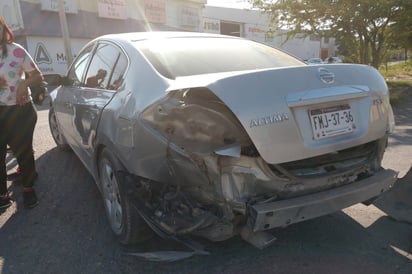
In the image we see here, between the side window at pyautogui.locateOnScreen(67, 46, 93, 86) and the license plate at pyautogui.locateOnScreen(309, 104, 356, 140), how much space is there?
277 cm

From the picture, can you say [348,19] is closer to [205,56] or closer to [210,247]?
[205,56]

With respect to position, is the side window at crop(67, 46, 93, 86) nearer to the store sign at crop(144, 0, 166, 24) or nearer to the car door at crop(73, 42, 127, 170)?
the car door at crop(73, 42, 127, 170)

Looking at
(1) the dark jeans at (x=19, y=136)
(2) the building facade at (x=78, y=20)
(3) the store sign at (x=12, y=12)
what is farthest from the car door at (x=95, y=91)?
(2) the building facade at (x=78, y=20)

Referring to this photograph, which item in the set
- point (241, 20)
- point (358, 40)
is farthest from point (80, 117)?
point (241, 20)

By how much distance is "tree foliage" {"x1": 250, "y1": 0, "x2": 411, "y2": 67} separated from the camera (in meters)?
13.5

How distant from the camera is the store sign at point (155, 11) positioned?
2974cm

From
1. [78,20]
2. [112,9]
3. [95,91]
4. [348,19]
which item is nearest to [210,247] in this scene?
[95,91]

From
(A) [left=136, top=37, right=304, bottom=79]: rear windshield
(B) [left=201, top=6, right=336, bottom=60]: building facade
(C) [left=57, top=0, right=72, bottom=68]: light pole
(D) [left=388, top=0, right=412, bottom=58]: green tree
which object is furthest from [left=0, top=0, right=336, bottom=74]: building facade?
(A) [left=136, top=37, right=304, bottom=79]: rear windshield

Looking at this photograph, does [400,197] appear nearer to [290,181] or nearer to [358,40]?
[290,181]

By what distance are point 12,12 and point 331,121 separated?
2275cm

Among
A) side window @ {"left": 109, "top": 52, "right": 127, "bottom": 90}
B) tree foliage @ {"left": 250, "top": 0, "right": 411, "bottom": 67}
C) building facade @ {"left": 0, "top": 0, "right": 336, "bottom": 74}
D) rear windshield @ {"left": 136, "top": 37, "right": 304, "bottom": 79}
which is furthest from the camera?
building facade @ {"left": 0, "top": 0, "right": 336, "bottom": 74}

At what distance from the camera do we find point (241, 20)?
143 feet

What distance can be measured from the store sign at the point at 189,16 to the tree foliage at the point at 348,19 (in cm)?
1758

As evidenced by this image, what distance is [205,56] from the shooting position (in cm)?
324
